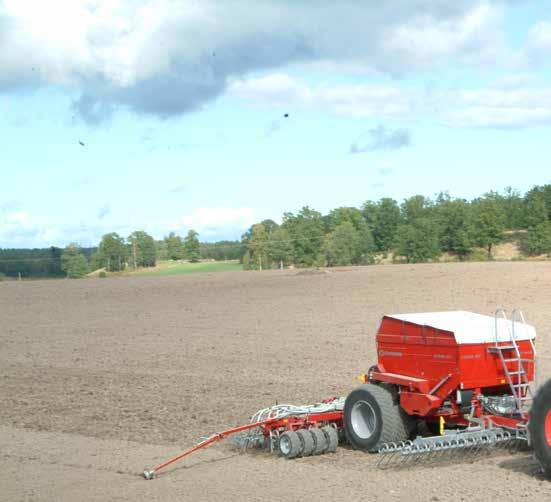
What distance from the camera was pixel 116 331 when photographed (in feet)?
93.9

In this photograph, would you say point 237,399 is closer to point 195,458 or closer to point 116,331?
point 195,458

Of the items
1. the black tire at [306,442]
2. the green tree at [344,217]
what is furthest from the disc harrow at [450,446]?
the green tree at [344,217]

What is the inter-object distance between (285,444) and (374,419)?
3.55 feet

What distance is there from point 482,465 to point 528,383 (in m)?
A: 1.18

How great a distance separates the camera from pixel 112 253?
208 ft

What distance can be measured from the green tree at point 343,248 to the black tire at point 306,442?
6171 centimetres

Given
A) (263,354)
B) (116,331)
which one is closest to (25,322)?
(116,331)

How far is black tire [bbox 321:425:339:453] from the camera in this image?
10648 mm

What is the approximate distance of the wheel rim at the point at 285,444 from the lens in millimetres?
10508

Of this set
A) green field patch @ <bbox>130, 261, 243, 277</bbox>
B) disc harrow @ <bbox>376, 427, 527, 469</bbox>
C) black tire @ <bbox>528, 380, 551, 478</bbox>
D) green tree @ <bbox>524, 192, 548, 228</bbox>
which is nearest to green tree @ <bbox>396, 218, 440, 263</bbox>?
green tree @ <bbox>524, 192, 548, 228</bbox>

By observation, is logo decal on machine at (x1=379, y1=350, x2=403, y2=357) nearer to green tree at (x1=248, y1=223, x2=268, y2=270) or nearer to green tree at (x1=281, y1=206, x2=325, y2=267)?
green tree at (x1=248, y1=223, x2=268, y2=270)

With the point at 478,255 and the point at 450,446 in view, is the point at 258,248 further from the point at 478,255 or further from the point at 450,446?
the point at 450,446

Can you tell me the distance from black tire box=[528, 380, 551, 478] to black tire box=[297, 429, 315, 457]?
9.35 feet

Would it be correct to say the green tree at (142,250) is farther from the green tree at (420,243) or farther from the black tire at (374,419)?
the black tire at (374,419)
